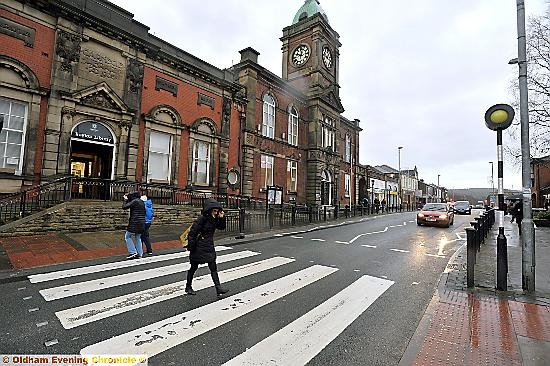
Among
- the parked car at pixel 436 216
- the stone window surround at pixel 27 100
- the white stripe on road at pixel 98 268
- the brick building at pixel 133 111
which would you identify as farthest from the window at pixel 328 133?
the white stripe on road at pixel 98 268

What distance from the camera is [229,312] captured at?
171 inches

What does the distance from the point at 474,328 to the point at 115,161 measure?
1543 cm

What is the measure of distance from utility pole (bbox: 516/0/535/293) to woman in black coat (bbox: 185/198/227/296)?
5842 mm

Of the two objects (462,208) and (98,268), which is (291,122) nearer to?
(98,268)

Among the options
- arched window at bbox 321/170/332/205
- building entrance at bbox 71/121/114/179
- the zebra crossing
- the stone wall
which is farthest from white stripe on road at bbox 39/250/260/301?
arched window at bbox 321/170/332/205

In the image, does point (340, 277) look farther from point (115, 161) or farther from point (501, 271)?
point (115, 161)

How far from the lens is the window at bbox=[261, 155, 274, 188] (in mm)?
23875

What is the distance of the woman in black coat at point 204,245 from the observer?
5.06m

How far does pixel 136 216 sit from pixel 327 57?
96.4ft

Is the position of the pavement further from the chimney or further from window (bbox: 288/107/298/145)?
window (bbox: 288/107/298/145)

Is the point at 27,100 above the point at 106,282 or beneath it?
above

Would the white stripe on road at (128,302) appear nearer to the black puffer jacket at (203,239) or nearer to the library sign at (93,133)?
the black puffer jacket at (203,239)

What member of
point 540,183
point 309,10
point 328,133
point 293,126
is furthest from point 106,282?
point 540,183

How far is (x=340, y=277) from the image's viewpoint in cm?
649
